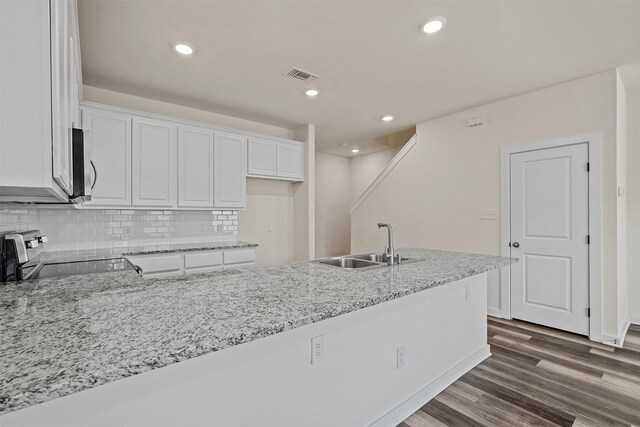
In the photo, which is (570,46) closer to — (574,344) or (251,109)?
(574,344)

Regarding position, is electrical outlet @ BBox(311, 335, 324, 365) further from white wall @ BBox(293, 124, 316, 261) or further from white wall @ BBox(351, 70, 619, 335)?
white wall @ BBox(293, 124, 316, 261)

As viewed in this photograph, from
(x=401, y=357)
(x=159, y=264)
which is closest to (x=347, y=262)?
(x=401, y=357)

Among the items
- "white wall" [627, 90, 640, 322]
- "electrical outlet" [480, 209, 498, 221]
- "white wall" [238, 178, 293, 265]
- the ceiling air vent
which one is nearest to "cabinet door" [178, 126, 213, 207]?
"white wall" [238, 178, 293, 265]

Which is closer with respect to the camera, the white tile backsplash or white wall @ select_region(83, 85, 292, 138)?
the white tile backsplash

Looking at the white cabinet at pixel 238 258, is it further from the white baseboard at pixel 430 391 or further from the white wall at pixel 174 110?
A: the white baseboard at pixel 430 391

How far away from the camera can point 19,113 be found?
2.55 ft

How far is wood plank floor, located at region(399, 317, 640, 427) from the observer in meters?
1.89

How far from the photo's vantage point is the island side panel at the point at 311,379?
930mm

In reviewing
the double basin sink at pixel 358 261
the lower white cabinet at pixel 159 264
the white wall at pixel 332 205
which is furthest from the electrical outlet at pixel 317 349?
the white wall at pixel 332 205

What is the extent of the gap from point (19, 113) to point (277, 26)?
1.93 metres

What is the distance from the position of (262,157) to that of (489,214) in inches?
117

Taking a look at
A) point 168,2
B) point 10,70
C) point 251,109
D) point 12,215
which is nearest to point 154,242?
point 12,215

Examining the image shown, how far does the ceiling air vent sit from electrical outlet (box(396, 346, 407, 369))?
252 cm

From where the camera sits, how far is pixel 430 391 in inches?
81.2
